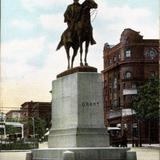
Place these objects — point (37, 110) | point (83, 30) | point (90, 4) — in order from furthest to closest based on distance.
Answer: point (37, 110)
point (90, 4)
point (83, 30)

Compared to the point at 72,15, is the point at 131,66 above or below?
above

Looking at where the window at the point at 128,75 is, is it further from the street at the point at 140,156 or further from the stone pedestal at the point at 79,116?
the stone pedestal at the point at 79,116

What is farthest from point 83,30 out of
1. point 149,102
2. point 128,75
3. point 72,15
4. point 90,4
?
point 128,75

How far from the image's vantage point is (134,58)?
99.3 meters

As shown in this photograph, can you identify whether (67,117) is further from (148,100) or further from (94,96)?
(148,100)

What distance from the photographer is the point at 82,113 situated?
71.8ft

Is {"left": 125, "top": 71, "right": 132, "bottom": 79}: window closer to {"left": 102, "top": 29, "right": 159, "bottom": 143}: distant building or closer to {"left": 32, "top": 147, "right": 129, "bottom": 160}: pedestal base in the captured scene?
{"left": 102, "top": 29, "right": 159, "bottom": 143}: distant building

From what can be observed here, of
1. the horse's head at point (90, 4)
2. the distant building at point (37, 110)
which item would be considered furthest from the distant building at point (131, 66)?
the horse's head at point (90, 4)

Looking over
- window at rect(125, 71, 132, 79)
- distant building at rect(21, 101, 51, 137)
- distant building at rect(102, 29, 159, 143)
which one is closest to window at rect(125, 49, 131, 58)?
distant building at rect(102, 29, 159, 143)

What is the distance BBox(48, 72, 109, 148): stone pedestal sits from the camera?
71.2 feet

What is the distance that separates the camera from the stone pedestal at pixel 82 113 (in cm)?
2169

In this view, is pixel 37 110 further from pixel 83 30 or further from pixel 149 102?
pixel 83 30

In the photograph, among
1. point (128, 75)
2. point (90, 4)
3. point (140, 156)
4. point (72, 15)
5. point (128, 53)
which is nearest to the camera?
point (90, 4)

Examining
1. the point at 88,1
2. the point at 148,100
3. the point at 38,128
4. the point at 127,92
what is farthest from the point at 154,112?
the point at 38,128
